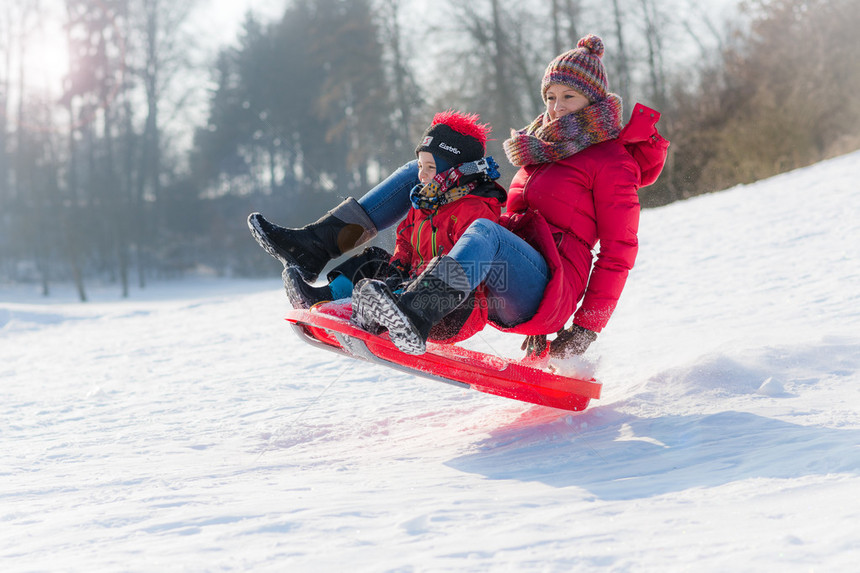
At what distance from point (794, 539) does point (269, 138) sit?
62.9 feet

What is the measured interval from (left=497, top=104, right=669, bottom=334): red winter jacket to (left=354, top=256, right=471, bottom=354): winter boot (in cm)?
45

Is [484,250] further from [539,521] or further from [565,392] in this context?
[539,521]

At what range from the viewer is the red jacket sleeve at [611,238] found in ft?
7.58

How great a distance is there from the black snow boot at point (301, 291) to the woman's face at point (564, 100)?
106 centimetres

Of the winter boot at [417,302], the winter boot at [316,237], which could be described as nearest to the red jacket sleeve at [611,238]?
the winter boot at [417,302]

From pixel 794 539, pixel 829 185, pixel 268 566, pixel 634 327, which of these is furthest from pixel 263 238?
pixel 829 185

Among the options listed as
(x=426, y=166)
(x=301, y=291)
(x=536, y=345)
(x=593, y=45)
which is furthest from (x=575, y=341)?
(x=593, y=45)

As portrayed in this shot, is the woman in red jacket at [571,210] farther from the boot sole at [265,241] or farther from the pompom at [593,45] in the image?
the boot sole at [265,241]

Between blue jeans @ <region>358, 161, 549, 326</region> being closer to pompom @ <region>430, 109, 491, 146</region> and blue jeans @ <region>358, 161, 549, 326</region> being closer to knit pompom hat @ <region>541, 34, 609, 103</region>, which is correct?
pompom @ <region>430, 109, 491, 146</region>

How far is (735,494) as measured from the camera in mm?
1535

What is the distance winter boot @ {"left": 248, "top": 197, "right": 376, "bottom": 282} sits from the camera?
253 cm

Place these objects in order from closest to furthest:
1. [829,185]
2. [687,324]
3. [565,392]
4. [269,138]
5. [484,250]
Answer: [484,250], [565,392], [687,324], [829,185], [269,138]

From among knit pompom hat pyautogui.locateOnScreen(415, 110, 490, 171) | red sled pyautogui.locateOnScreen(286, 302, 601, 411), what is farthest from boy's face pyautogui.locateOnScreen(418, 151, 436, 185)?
red sled pyautogui.locateOnScreen(286, 302, 601, 411)

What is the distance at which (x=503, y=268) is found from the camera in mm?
2082
